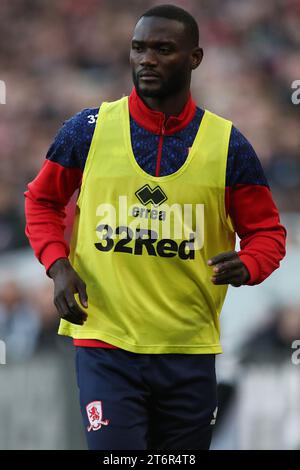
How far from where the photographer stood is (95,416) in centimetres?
394

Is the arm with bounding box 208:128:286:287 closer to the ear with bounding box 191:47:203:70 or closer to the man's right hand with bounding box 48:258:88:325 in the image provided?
the ear with bounding box 191:47:203:70

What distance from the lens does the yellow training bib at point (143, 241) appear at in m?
4.01

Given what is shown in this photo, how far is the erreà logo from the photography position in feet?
13.1

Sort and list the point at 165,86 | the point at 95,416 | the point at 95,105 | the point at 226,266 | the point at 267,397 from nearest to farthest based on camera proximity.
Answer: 1. the point at 226,266
2. the point at 95,416
3. the point at 165,86
4. the point at 267,397
5. the point at 95,105

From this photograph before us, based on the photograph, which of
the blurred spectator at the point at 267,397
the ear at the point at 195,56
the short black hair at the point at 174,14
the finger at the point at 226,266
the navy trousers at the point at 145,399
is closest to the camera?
the finger at the point at 226,266

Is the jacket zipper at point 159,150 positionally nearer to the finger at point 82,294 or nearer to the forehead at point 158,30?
the forehead at point 158,30

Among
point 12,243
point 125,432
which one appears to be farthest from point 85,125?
point 12,243

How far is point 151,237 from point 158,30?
76cm

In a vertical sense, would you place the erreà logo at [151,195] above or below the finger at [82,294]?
above

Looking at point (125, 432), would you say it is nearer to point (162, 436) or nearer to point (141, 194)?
point (162, 436)

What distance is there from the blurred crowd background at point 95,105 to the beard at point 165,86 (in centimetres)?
294

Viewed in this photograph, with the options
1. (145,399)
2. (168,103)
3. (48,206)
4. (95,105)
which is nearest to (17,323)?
(95,105)

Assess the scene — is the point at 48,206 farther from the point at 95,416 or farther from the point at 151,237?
the point at 95,416

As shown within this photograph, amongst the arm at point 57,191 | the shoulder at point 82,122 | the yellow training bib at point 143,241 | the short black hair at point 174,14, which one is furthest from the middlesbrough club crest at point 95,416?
the short black hair at point 174,14
